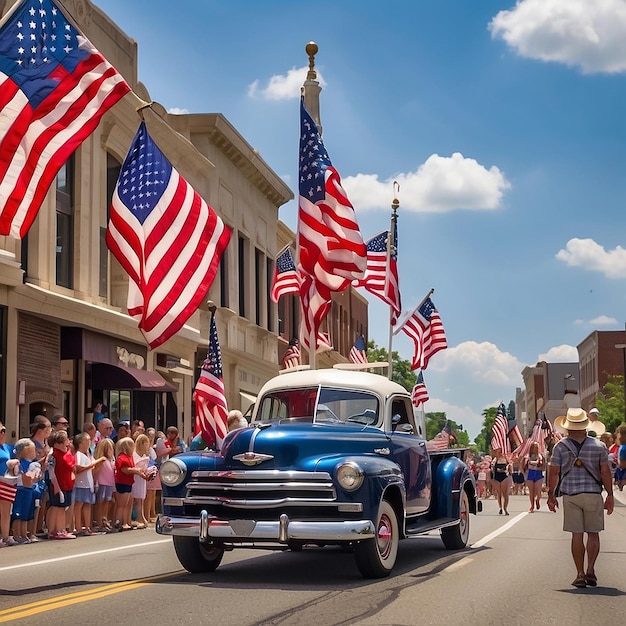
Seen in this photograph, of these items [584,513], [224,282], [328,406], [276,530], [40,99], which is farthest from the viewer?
[224,282]

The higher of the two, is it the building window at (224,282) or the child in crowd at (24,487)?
the building window at (224,282)

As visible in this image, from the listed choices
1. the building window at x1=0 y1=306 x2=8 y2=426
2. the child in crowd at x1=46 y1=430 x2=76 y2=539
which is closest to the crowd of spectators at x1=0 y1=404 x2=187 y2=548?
the child in crowd at x1=46 y1=430 x2=76 y2=539

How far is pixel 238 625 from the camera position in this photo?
7.96 m

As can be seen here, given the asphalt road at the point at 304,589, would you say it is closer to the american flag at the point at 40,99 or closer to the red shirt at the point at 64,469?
the red shirt at the point at 64,469

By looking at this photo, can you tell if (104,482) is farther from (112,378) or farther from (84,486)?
(112,378)

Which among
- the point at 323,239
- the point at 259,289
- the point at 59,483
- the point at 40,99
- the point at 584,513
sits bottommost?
the point at 59,483

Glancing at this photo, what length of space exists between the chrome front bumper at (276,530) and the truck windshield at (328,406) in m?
2.15

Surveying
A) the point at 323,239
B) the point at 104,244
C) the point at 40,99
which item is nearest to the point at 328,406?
the point at 40,99

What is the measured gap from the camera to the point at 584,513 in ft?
34.7

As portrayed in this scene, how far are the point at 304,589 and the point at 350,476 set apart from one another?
113 centimetres

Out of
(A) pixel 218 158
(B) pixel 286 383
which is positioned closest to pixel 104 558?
(B) pixel 286 383

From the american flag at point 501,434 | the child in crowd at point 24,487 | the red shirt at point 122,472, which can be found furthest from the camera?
the american flag at point 501,434

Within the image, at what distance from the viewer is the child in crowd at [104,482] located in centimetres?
1953

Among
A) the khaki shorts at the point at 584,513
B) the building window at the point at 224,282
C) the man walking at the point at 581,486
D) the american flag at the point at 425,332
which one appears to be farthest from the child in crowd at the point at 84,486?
the building window at the point at 224,282
